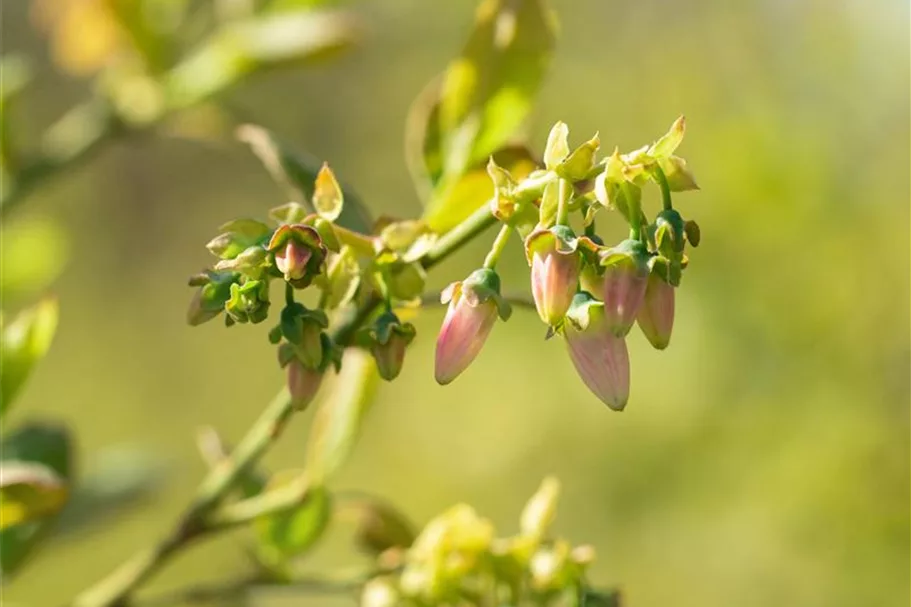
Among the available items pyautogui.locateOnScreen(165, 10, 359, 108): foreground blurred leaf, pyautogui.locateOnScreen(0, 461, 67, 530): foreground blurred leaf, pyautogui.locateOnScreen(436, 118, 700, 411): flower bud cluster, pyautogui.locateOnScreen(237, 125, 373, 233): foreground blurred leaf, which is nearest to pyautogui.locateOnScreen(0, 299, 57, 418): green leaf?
pyautogui.locateOnScreen(0, 461, 67, 530): foreground blurred leaf

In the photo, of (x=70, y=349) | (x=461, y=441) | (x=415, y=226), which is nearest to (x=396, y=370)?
(x=415, y=226)

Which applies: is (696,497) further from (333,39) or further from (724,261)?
(333,39)

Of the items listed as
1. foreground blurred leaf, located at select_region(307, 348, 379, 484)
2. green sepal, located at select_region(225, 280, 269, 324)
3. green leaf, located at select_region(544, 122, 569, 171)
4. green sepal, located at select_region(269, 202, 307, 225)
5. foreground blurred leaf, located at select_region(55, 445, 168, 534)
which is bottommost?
green sepal, located at select_region(225, 280, 269, 324)

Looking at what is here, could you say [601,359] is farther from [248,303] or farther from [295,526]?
[295,526]

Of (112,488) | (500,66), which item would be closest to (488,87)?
(500,66)

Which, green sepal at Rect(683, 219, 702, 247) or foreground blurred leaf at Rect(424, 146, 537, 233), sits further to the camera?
foreground blurred leaf at Rect(424, 146, 537, 233)

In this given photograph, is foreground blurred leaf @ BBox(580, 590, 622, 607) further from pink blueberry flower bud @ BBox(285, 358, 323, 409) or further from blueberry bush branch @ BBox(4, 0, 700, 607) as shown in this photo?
pink blueberry flower bud @ BBox(285, 358, 323, 409)

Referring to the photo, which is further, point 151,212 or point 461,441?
point 151,212

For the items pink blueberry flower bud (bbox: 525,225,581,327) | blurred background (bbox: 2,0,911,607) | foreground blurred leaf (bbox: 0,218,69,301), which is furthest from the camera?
blurred background (bbox: 2,0,911,607)
